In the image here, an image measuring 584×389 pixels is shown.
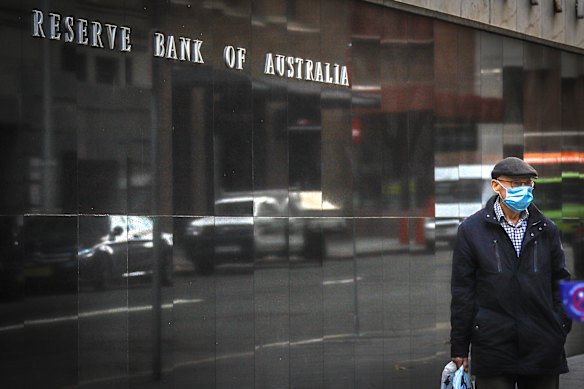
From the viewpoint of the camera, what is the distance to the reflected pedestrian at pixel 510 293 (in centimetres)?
766

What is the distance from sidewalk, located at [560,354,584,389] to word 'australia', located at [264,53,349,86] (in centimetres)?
438

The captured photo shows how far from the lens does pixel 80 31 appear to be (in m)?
10.9

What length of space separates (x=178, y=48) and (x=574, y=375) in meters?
7.19

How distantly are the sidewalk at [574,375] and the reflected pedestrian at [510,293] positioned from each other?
26.4 feet

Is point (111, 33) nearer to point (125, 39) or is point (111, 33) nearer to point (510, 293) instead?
point (125, 39)

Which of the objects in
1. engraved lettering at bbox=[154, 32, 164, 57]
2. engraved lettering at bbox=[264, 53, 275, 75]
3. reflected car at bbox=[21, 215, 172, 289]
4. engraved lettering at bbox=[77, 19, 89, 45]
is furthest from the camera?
engraved lettering at bbox=[264, 53, 275, 75]

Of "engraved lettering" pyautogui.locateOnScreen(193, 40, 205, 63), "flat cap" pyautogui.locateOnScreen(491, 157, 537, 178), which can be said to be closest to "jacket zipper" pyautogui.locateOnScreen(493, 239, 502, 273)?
"flat cap" pyautogui.locateOnScreen(491, 157, 537, 178)

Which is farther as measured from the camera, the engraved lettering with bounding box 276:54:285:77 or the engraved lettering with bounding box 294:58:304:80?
the engraved lettering with bounding box 294:58:304:80

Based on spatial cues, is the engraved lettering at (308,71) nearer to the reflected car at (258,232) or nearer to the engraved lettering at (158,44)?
the reflected car at (258,232)

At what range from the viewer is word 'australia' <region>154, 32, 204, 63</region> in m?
11.7

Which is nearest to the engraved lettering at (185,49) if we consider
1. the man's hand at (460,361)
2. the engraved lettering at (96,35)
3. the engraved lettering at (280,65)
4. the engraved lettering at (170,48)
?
the engraved lettering at (170,48)

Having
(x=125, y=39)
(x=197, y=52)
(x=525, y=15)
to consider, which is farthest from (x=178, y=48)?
(x=525, y=15)

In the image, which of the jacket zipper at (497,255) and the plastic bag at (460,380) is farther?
the plastic bag at (460,380)

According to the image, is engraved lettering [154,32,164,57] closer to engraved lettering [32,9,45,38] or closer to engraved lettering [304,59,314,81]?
engraved lettering [32,9,45,38]
